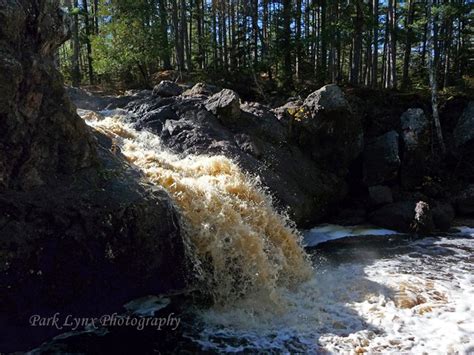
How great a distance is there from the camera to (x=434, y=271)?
27.5 feet

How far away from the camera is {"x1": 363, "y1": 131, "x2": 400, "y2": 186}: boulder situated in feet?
43.8

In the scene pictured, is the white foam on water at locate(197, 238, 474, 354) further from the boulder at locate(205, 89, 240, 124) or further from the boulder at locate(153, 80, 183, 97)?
the boulder at locate(153, 80, 183, 97)

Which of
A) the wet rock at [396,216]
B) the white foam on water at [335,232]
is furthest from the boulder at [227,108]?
the wet rock at [396,216]

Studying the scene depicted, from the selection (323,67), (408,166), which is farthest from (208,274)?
(323,67)

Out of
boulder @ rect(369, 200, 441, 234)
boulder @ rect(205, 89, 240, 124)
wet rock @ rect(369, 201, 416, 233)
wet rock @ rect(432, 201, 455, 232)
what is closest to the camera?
boulder @ rect(369, 200, 441, 234)

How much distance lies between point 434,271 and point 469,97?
994 centimetres

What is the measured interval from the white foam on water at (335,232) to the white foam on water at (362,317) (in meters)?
2.42

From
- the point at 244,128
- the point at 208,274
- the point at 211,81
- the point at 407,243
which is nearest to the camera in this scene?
the point at 208,274

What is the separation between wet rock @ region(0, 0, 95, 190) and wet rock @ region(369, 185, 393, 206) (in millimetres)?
8737

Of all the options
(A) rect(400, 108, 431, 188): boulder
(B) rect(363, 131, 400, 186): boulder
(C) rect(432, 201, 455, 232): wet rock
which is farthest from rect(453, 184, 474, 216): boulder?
(B) rect(363, 131, 400, 186): boulder

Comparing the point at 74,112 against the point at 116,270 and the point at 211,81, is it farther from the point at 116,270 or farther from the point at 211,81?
the point at 211,81

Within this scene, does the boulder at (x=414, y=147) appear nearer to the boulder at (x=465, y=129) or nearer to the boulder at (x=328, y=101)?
the boulder at (x=465, y=129)

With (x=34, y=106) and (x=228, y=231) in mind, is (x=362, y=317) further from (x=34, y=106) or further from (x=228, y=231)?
(x=34, y=106)

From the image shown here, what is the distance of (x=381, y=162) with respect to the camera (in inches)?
528
